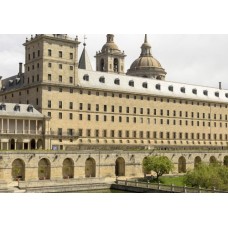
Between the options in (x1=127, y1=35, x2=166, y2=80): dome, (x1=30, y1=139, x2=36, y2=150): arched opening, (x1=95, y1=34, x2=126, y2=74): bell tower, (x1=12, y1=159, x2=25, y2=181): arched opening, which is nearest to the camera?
(x1=12, y1=159, x2=25, y2=181): arched opening

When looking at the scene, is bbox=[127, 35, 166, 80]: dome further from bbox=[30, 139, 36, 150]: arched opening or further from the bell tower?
bbox=[30, 139, 36, 150]: arched opening

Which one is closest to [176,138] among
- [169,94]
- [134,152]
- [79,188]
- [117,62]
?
[169,94]

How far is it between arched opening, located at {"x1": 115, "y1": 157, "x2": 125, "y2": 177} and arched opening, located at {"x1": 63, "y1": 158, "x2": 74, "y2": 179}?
31.3 feet

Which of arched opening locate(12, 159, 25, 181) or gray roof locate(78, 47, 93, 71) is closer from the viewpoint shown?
arched opening locate(12, 159, 25, 181)

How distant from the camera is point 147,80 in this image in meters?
94.1

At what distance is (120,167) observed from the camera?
7425 centimetres

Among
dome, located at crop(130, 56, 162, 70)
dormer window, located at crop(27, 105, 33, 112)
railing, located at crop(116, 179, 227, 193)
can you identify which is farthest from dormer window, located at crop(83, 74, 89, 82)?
dome, located at crop(130, 56, 162, 70)

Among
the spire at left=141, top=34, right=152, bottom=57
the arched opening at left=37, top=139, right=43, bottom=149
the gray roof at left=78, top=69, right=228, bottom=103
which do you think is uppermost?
the spire at left=141, top=34, right=152, bottom=57

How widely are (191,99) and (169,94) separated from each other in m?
6.10

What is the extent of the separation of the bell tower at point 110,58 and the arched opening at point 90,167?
45.8 meters

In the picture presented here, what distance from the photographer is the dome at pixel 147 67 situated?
120 m

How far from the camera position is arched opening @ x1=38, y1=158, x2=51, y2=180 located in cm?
6384

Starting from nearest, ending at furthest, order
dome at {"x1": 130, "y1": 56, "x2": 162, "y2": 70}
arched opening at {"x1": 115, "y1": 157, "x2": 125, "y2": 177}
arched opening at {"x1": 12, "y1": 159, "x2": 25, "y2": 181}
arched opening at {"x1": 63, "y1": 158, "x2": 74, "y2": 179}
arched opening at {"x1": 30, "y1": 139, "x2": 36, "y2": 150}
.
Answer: arched opening at {"x1": 12, "y1": 159, "x2": 25, "y2": 181} → arched opening at {"x1": 63, "y1": 158, "x2": 74, "y2": 179} → arched opening at {"x1": 30, "y1": 139, "x2": 36, "y2": 150} → arched opening at {"x1": 115, "y1": 157, "x2": 125, "y2": 177} → dome at {"x1": 130, "y1": 56, "x2": 162, "y2": 70}

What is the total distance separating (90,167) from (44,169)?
850cm
